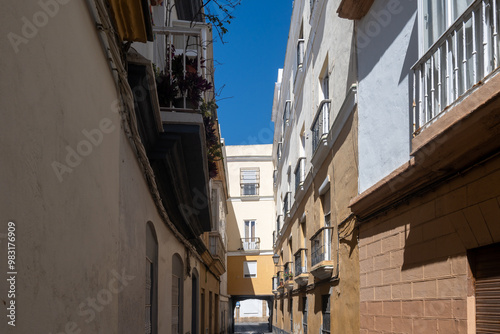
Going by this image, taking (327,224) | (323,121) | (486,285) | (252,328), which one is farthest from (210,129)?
(252,328)

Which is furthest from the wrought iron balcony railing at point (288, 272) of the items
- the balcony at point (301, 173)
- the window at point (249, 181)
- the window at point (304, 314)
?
the window at point (249, 181)

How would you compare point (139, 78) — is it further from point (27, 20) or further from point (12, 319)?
point (12, 319)

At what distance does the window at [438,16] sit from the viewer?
4703mm

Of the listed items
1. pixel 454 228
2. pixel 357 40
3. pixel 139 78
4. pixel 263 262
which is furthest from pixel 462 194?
pixel 263 262

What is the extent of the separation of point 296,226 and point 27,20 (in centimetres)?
1493

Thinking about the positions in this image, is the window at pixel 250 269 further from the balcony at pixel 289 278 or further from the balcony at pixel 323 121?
the balcony at pixel 323 121

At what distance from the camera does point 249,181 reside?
106ft

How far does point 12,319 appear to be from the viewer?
6.10 ft

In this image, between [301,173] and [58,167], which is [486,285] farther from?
[301,173]

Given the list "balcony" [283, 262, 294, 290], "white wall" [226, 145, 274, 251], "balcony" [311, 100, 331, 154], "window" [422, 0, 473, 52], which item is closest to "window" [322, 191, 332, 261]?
"balcony" [311, 100, 331, 154]

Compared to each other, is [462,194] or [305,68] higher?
[305,68]

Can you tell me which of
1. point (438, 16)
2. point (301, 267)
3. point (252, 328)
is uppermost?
point (438, 16)

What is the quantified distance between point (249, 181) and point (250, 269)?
5.19 m

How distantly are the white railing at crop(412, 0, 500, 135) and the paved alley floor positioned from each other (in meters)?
34.0
